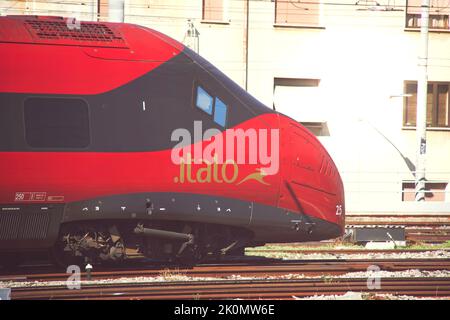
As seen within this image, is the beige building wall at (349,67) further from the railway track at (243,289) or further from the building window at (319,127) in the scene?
the railway track at (243,289)

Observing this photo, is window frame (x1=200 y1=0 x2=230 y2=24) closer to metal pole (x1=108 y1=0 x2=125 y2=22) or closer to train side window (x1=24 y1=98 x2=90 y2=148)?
metal pole (x1=108 y1=0 x2=125 y2=22)

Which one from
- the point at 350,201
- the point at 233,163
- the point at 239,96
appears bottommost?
the point at 350,201

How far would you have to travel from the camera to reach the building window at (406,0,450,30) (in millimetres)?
29078

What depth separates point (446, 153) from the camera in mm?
29656

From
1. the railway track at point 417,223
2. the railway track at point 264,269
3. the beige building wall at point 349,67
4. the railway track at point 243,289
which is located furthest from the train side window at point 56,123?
the beige building wall at point 349,67

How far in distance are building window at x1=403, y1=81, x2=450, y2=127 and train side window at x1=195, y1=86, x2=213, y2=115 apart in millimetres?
17667

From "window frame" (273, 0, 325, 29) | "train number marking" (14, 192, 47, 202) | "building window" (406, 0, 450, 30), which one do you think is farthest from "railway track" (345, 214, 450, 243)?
"train number marking" (14, 192, 47, 202)

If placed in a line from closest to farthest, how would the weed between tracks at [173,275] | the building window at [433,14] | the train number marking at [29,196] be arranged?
1. the train number marking at [29,196]
2. the weed between tracks at [173,275]
3. the building window at [433,14]

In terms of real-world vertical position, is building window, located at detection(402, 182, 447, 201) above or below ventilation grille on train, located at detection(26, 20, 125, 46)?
below

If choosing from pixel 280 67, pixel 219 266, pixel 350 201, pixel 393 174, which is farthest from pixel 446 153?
pixel 219 266

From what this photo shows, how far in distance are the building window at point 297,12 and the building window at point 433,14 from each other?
3194 millimetres

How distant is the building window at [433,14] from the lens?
95.4 feet
